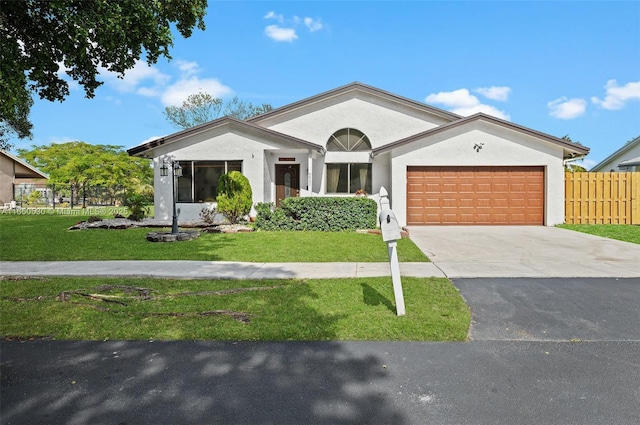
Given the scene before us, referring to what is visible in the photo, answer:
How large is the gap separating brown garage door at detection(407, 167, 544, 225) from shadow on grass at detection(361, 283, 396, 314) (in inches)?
416

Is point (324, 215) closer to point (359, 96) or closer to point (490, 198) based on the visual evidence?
point (490, 198)

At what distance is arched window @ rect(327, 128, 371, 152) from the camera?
61.2 feet

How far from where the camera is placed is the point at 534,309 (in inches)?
201

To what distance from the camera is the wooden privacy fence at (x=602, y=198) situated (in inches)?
635

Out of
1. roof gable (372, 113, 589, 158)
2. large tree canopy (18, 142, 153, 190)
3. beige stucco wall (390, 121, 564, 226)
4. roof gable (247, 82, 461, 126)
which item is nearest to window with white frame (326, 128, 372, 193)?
roof gable (247, 82, 461, 126)

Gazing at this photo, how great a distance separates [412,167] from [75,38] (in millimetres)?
12595

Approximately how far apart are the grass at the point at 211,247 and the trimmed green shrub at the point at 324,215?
1.33 meters

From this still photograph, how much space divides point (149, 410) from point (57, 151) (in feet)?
183

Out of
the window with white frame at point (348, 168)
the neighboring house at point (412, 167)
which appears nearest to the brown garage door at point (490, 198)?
the neighboring house at point (412, 167)

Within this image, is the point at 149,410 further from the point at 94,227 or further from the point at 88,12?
the point at 94,227

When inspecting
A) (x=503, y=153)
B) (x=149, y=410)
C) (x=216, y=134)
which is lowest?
(x=149, y=410)

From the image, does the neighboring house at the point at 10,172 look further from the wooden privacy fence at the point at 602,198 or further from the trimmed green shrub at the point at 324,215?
the wooden privacy fence at the point at 602,198

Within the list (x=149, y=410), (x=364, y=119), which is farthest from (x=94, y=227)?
(x=149, y=410)

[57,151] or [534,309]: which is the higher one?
[57,151]
